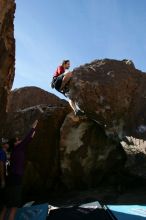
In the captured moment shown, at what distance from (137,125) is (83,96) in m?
5.05

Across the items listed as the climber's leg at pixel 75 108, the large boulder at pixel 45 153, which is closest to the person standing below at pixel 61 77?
the climber's leg at pixel 75 108

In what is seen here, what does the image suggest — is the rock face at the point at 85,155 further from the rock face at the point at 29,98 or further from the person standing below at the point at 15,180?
the rock face at the point at 29,98

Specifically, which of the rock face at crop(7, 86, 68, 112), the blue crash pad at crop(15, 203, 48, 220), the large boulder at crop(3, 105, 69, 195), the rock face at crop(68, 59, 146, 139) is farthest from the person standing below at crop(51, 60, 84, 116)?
the rock face at crop(7, 86, 68, 112)

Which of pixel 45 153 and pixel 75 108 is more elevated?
pixel 75 108

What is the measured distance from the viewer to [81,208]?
29.8 feet

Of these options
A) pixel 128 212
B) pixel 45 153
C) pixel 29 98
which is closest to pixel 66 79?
pixel 45 153

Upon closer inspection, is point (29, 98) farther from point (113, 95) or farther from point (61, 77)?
point (61, 77)

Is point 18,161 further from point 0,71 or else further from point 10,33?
point 10,33

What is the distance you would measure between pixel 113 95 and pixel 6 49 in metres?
9.23

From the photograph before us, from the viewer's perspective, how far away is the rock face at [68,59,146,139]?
57.6ft

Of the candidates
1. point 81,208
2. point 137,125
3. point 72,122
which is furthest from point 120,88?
point 81,208

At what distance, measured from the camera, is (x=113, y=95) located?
807 inches

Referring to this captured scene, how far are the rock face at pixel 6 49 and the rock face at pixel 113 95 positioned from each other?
14.3ft

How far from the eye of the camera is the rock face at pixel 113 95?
17.6m
